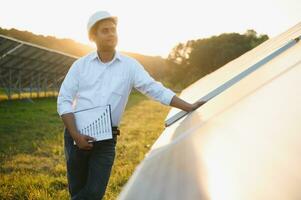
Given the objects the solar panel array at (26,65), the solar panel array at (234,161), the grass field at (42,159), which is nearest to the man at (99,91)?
the grass field at (42,159)

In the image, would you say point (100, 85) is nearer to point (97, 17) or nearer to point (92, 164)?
point (97, 17)

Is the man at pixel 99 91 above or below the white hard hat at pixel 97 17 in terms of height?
below

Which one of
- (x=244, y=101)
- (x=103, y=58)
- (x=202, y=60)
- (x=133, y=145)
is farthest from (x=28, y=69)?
(x=202, y=60)

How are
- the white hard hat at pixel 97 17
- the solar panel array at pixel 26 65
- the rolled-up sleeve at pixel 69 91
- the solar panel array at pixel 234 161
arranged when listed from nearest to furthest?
1. the solar panel array at pixel 234 161
2. the white hard hat at pixel 97 17
3. the rolled-up sleeve at pixel 69 91
4. the solar panel array at pixel 26 65

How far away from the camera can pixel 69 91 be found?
8.58 ft

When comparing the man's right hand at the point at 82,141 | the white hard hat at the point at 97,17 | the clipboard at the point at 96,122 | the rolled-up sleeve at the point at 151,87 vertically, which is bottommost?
the man's right hand at the point at 82,141

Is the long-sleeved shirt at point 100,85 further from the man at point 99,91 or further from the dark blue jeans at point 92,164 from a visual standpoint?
the dark blue jeans at point 92,164

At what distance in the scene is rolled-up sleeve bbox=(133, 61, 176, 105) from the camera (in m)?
2.59

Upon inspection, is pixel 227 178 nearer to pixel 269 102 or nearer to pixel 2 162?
pixel 269 102

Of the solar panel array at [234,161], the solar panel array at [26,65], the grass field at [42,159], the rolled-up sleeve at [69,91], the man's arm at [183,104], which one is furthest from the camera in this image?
the solar panel array at [26,65]

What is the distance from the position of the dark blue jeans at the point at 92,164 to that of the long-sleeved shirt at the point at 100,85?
235 mm

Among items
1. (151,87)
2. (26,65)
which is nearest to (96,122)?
(151,87)

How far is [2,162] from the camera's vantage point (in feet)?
16.9

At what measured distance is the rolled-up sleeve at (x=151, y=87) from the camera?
2589 mm
